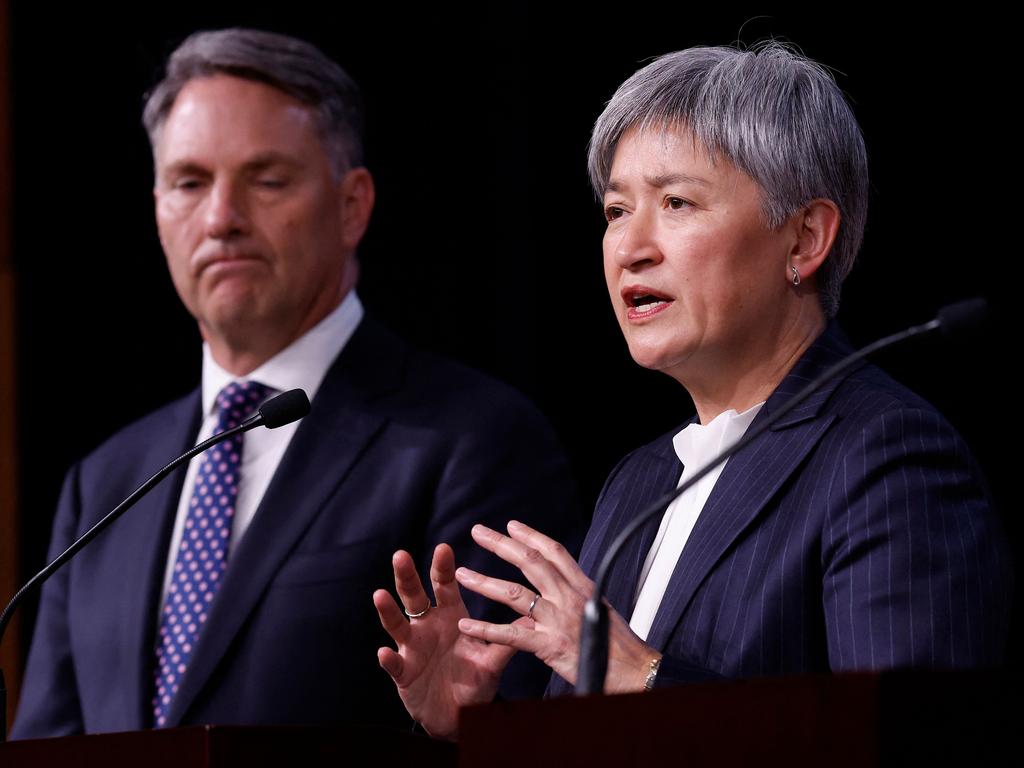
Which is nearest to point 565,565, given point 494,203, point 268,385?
point 268,385

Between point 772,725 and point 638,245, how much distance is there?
3.37ft

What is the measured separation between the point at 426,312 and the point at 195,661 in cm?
122

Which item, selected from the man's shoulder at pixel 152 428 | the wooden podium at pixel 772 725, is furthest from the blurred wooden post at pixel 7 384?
the wooden podium at pixel 772 725

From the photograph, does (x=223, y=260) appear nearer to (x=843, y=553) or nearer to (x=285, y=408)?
(x=285, y=408)

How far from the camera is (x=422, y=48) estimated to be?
3838mm

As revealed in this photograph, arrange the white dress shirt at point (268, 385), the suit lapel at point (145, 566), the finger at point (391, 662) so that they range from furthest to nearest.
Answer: the white dress shirt at point (268, 385) → the suit lapel at point (145, 566) → the finger at point (391, 662)

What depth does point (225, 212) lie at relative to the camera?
3158mm

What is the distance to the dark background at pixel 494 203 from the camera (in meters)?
2.86

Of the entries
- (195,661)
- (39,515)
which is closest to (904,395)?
(195,661)

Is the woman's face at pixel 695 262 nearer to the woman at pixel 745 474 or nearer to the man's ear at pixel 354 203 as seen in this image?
the woman at pixel 745 474

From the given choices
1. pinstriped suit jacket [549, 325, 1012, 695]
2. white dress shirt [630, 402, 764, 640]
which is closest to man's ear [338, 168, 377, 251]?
white dress shirt [630, 402, 764, 640]

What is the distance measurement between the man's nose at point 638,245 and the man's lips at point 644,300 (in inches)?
1.3

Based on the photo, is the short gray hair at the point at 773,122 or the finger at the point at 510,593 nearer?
the finger at the point at 510,593

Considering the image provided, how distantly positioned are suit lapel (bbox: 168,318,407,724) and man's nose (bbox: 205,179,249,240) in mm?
318
